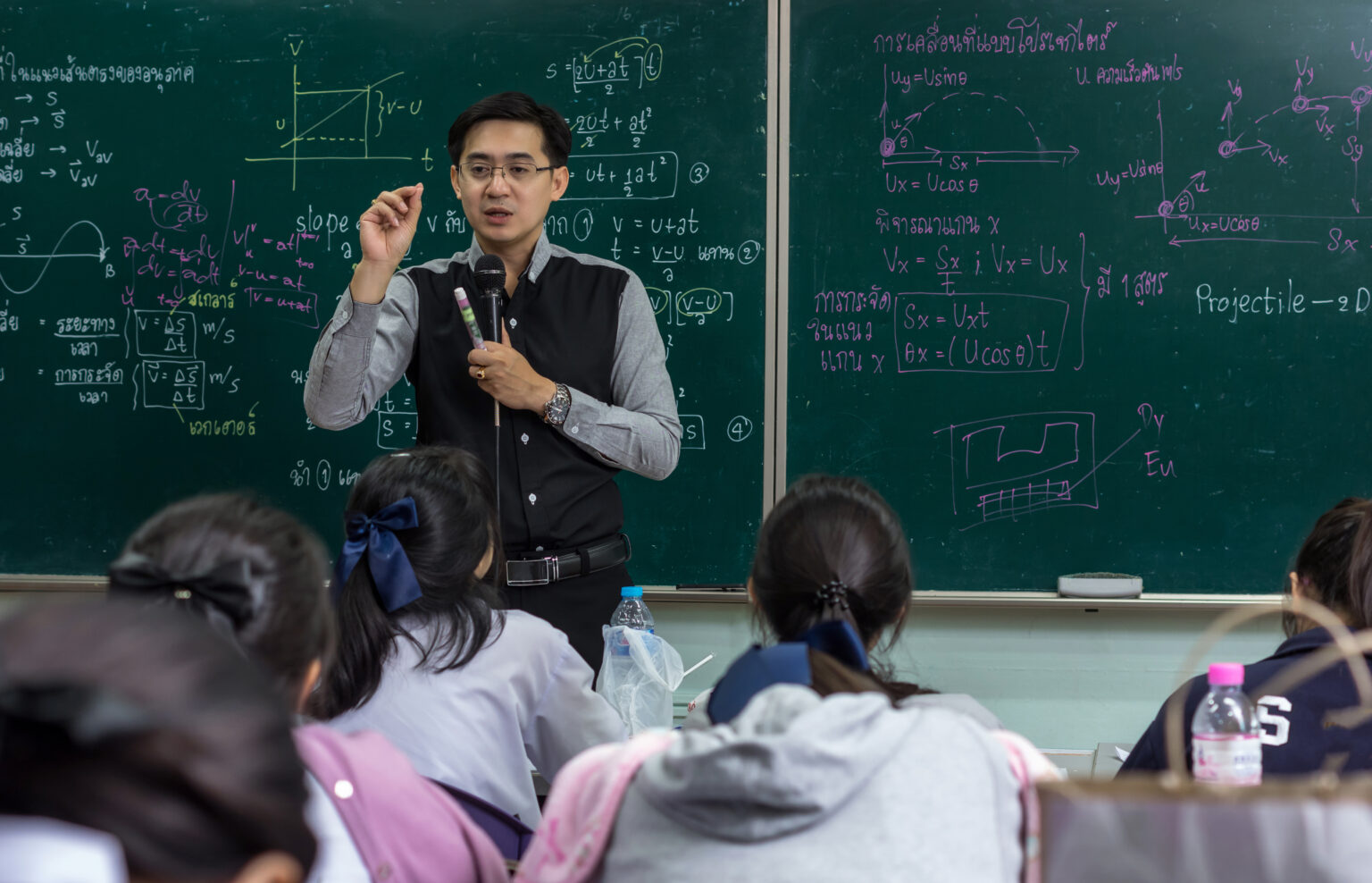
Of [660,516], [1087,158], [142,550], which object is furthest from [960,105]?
[142,550]

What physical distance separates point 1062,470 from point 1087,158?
2.78 feet

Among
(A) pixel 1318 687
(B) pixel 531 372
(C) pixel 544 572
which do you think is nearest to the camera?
(A) pixel 1318 687

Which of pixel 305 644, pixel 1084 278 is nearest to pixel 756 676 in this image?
pixel 305 644

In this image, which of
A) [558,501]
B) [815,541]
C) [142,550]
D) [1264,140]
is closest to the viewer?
[142,550]

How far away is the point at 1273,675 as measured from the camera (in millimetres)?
1585

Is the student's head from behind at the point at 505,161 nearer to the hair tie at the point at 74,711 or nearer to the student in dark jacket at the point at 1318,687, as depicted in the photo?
the student in dark jacket at the point at 1318,687

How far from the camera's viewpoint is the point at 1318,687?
1576 mm

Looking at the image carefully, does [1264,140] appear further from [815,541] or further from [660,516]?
[815,541]

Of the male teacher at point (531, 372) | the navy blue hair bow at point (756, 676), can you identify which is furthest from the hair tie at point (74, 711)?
the male teacher at point (531, 372)

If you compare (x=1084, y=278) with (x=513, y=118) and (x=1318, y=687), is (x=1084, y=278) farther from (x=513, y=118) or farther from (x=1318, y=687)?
(x=1318, y=687)

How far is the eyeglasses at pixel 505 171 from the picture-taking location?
8.48 ft

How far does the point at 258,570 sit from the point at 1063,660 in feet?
8.20

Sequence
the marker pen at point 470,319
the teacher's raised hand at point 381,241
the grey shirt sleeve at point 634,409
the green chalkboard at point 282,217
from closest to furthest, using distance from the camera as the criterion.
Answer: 1. the marker pen at point 470,319
2. the teacher's raised hand at point 381,241
3. the grey shirt sleeve at point 634,409
4. the green chalkboard at point 282,217

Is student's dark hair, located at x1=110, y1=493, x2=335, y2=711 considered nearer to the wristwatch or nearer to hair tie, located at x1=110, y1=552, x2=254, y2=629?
hair tie, located at x1=110, y1=552, x2=254, y2=629
